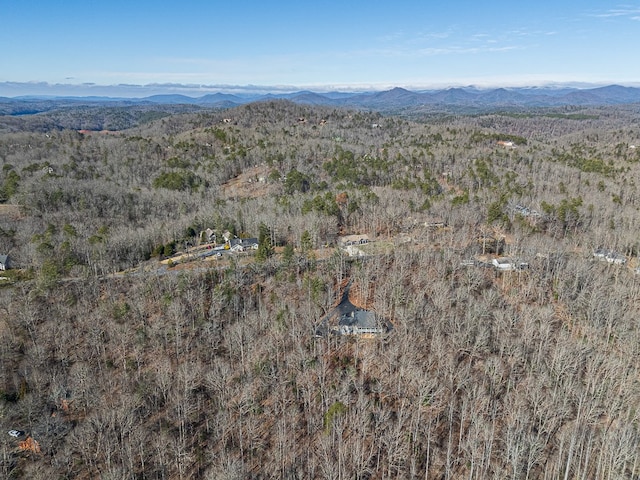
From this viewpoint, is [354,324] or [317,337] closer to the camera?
[317,337]

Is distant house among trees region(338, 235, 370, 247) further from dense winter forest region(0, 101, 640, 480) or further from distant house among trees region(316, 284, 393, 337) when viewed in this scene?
distant house among trees region(316, 284, 393, 337)

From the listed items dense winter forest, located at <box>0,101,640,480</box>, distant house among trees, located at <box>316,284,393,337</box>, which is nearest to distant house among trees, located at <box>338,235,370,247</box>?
dense winter forest, located at <box>0,101,640,480</box>

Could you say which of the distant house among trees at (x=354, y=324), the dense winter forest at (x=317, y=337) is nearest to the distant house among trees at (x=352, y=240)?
→ the dense winter forest at (x=317, y=337)

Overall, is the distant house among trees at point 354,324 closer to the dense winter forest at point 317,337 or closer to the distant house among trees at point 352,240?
the dense winter forest at point 317,337

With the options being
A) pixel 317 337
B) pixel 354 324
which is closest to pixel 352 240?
pixel 354 324

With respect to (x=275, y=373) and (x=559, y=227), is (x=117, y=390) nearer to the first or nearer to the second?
(x=275, y=373)

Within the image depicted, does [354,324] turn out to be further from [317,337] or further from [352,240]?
[352,240]

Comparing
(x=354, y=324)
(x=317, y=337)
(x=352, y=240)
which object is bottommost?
(x=317, y=337)

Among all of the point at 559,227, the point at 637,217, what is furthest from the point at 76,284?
the point at 637,217
